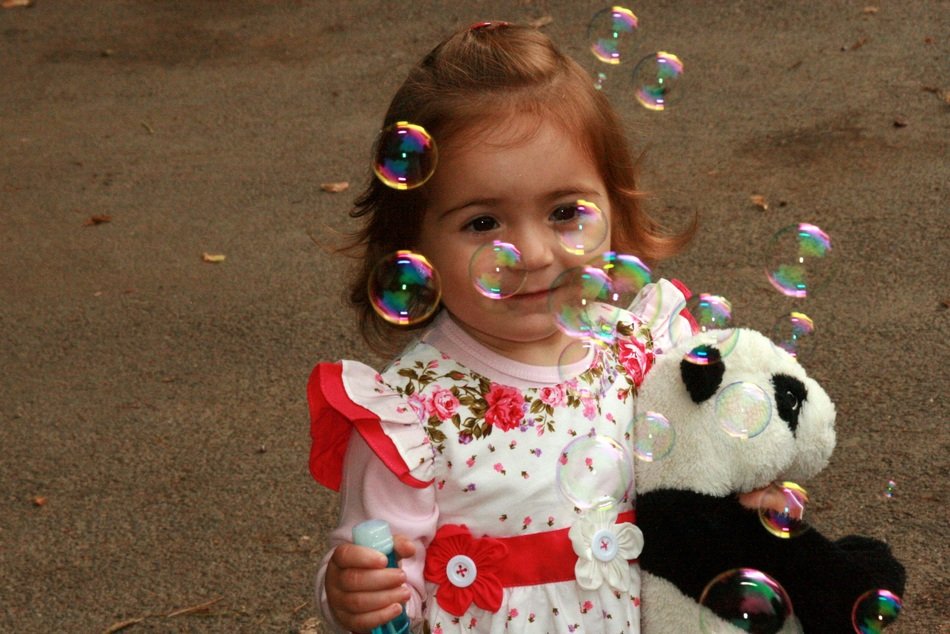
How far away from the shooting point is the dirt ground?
10.7 ft

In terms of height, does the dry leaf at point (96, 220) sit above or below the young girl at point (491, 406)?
below

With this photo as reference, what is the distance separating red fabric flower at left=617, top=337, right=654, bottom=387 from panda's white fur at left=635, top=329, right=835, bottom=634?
167 mm

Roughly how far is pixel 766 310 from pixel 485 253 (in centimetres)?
225

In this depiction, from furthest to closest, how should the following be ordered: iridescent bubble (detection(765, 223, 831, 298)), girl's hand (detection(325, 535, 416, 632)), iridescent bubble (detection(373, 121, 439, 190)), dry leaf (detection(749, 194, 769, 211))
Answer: dry leaf (detection(749, 194, 769, 211)) → iridescent bubble (detection(765, 223, 831, 298)) → iridescent bubble (detection(373, 121, 439, 190)) → girl's hand (detection(325, 535, 416, 632))

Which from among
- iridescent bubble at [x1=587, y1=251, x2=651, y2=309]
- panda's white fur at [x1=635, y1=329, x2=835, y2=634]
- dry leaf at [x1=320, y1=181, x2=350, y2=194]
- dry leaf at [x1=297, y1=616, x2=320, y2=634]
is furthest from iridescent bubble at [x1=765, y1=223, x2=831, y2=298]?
dry leaf at [x1=320, y1=181, x2=350, y2=194]

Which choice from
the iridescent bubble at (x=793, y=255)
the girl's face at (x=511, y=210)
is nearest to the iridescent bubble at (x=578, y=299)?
the girl's face at (x=511, y=210)

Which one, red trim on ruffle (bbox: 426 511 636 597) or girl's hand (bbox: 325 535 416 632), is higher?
girl's hand (bbox: 325 535 416 632)

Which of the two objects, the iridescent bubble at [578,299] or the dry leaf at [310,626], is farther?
the dry leaf at [310,626]

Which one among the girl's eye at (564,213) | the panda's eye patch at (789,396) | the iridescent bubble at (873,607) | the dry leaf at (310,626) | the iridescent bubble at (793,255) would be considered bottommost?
the dry leaf at (310,626)

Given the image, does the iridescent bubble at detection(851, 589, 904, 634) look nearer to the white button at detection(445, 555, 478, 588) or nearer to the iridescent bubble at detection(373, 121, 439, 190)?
the white button at detection(445, 555, 478, 588)

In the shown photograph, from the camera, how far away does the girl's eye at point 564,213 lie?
206cm

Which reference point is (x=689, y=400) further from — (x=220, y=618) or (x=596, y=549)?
(x=220, y=618)

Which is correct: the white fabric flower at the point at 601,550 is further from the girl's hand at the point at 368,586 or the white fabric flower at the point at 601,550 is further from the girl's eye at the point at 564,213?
the girl's eye at the point at 564,213

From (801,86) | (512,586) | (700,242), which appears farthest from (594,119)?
(801,86)
